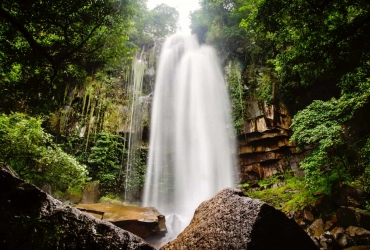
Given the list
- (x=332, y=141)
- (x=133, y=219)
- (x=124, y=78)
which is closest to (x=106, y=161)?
(x=133, y=219)

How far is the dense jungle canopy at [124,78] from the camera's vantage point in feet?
15.1

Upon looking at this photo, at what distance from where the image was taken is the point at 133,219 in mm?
9617

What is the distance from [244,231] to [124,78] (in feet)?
63.2

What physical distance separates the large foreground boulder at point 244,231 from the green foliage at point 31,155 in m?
6.87

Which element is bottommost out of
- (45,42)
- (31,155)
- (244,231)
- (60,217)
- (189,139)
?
(244,231)

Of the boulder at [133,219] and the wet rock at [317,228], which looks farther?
the boulder at [133,219]

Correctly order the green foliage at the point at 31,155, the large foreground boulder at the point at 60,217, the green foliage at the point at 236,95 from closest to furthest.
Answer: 1. the large foreground boulder at the point at 60,217
2. the green foliage at the point at 31,155
3. the green foliage at the point at 236,95

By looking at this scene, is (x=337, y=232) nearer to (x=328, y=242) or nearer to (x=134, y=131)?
(x=328, y=242)

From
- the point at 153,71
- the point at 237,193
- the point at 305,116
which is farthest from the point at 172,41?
the point at 237,193

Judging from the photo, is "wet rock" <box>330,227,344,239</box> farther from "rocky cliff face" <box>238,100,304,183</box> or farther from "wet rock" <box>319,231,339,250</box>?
"rocky cliff face" <box>238,100,304,183</box>

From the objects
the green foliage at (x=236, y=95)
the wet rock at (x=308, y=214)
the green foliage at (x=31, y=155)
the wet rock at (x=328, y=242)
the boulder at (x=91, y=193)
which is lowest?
the wet rock at (x=328, y=242)

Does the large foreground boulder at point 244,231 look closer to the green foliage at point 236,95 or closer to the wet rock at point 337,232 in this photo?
the wet rock at point 337,232

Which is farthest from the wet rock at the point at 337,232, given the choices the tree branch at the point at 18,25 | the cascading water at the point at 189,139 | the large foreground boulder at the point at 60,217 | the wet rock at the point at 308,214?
the cascading water at the point at 189,139

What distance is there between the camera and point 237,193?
3662 mm
